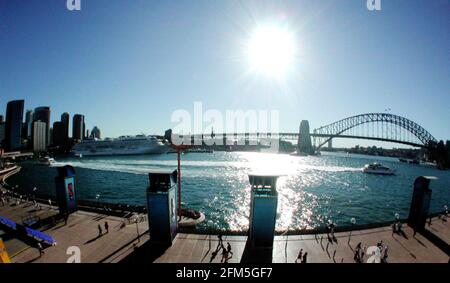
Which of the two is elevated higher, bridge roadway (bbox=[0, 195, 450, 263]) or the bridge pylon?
the bridge pylon

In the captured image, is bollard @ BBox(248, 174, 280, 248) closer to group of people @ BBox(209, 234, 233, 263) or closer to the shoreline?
group of people @ BBox(209, 234, 233, 263)

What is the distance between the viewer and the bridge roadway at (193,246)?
41.4 ft

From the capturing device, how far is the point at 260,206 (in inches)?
535

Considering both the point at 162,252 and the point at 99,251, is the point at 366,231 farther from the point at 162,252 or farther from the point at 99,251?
the point at 99,251

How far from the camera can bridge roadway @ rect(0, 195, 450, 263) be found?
1263cm

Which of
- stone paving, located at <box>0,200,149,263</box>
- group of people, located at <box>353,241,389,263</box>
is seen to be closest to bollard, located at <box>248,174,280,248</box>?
group of people, located at <box>353,241,389,263</box>

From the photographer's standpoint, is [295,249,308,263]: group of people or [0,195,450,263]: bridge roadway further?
[0,195,450,263]: bridge roadway

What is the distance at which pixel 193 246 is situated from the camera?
13781 millimetres

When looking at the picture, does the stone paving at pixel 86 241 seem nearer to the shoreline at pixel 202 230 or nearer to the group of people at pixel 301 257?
the shoreline at pixel 202 230

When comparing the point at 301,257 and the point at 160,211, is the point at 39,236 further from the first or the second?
the point at 301,257
